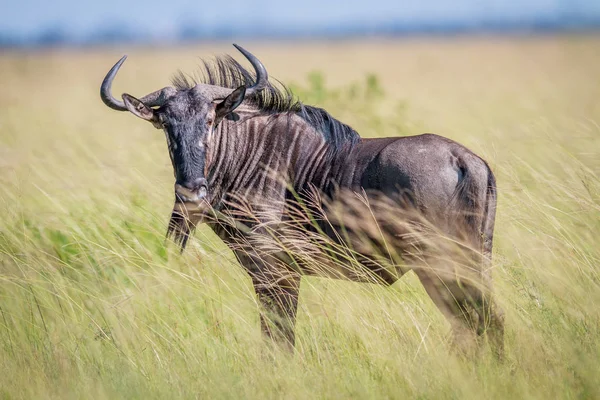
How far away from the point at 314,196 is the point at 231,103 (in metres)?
0.76

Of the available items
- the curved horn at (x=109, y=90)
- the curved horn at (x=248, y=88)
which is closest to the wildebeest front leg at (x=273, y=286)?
Answer: the curved horn at (x=248, y=88)

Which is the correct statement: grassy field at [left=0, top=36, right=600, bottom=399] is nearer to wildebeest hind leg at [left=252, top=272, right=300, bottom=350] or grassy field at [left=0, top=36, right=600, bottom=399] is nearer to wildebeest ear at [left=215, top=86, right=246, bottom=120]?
wildebeest hind leg at [left=252, top=272, right=300, bottom=350]

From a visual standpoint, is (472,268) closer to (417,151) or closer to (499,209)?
(417,151)

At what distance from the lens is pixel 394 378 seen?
3.42m

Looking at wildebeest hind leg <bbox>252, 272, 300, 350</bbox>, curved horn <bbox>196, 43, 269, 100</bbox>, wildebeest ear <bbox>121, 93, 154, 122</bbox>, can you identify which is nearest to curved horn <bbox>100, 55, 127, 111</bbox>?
wildebeest ear <bbox>121, 93, 154, 122</bbox>

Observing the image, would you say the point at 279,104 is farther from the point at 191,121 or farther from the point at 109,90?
the point at 109,90

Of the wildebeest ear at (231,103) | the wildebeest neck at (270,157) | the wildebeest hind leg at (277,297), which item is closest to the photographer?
the wildebeest hind leg at (277,297)

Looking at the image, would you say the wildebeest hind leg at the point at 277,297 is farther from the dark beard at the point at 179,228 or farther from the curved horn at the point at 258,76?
the curved horn at the point at 258,76

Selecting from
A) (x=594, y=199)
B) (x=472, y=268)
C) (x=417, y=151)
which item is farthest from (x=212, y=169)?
(x=594, y=199)

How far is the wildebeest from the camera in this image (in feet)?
13.3

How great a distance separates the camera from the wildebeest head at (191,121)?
4.38m

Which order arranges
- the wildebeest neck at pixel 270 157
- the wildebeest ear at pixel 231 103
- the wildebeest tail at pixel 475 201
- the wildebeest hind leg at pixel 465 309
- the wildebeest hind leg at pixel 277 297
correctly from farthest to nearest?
the wildebeest neck at pixel 270 157
the wildebeest ear at pixel 231 103
the wildebeest hind leg at pixel 277 297
the wildebeest tail at pixel 475 201
the wildebeest hind leg at pixel 465 309

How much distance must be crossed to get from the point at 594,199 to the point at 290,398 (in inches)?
89.4

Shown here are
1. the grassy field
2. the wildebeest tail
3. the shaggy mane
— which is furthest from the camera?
the shaggy mane
